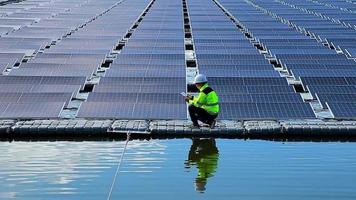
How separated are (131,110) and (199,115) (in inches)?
79.0

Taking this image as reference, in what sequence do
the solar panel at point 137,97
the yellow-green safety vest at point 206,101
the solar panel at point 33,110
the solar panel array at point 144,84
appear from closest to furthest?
the yellow-green safety vest at point 206,101, the solar panel at point 33,110, the solar panel array at point 144,84, the solar panel at point 137,97

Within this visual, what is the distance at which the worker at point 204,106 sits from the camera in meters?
11.9

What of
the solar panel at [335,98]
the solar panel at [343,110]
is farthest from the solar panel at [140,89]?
the solar panel at [343,110]

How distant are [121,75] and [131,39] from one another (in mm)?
8323

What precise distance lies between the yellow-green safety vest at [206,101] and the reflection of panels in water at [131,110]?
1.07m

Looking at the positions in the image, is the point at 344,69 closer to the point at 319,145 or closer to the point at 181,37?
the point at 319,145

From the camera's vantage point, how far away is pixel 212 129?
11859 mm

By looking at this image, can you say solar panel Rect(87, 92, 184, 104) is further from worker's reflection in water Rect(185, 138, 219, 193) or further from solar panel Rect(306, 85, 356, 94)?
solar panel Rect(306, 85, 356, 94)

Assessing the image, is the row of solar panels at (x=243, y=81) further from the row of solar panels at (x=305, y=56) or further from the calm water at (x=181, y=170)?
the calm water at (x=181, y=170)

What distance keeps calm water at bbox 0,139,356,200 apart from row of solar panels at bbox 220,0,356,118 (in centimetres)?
327

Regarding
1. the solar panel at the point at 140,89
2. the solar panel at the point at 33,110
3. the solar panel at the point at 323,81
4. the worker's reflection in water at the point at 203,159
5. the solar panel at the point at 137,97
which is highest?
the solar panel at the point at 323,81

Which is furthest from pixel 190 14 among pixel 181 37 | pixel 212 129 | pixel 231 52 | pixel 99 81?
pixel 212 129

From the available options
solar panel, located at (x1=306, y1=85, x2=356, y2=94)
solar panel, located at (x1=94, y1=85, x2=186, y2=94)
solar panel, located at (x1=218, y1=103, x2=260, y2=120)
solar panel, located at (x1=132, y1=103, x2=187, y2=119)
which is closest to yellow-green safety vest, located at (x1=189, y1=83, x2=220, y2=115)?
solar panel, located at (x1=218, y1=103, x2=260, y2=120)

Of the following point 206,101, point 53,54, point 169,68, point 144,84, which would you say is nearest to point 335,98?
point 206,101
